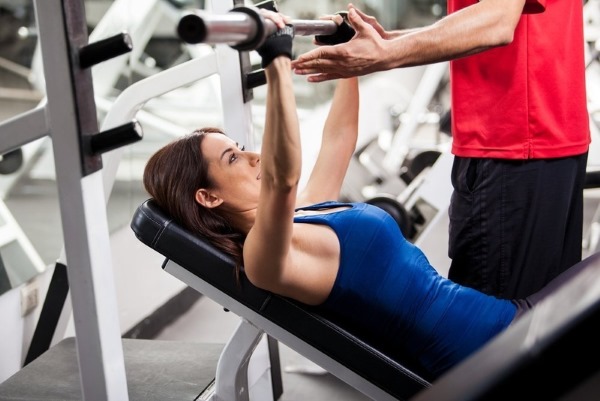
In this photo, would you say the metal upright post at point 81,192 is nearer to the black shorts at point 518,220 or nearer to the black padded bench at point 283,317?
the black padded bench at point 283,317

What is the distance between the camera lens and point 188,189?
5.30 feet

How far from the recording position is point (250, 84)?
6.73 ft

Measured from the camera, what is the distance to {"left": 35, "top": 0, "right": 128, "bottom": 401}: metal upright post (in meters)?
1.22

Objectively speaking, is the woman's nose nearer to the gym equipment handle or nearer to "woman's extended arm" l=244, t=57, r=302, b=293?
"woman's extended arm" l=244, t=57, r=302, b=293

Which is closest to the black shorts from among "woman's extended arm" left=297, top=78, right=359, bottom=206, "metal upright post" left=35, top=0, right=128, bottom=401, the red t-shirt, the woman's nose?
the red t-shirt

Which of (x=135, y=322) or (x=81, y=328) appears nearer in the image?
(x=81, y=328)

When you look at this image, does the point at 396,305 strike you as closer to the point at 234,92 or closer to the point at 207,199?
the point at 207,199

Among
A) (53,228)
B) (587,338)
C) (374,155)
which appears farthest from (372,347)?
(374,155)

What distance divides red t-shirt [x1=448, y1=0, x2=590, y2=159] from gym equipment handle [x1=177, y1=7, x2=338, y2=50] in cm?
70

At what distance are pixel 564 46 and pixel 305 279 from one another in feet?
2.54

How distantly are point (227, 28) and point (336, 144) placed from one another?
0.99 metres

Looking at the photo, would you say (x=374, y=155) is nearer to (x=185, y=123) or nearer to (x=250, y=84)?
(x=185, y=123)

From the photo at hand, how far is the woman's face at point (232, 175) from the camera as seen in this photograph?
1.62 m

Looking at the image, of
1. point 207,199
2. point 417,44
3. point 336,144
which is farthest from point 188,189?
point 417,44
